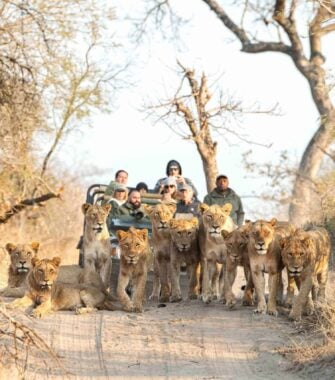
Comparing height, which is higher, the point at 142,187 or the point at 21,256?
the point at 142,187

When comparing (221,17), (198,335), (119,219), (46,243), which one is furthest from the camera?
(221,17)

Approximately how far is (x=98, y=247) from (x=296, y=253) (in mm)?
2351

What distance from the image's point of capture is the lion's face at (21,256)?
35.3 ft

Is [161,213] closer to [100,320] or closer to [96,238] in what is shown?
[96,238]

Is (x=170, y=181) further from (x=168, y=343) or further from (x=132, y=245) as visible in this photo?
(x=168, y=343)

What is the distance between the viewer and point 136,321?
9.64 m

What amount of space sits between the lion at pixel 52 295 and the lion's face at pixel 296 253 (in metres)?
1.79

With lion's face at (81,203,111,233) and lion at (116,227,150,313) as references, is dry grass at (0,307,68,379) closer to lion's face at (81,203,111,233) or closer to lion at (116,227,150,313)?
lion at (116,227,150,313)

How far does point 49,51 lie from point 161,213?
5.85 metres

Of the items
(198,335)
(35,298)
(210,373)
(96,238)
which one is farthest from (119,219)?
(210,373)

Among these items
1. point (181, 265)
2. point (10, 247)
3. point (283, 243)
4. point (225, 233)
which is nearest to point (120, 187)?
point (181, 265)

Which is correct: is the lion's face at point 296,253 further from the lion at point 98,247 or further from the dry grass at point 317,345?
the lion at point 98,247

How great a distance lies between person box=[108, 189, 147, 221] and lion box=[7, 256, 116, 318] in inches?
94.3

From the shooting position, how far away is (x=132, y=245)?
10.3 metres
